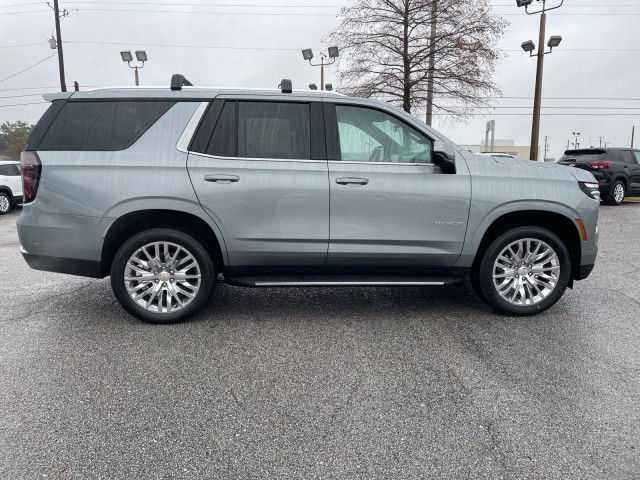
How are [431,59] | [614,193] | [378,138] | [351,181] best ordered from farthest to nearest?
[431,59] < [614,193] < [378,138] < [351,181]

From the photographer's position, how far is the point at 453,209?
4.36 m

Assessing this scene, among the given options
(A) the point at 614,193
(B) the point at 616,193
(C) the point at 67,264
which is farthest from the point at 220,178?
(B) the point at 616,193

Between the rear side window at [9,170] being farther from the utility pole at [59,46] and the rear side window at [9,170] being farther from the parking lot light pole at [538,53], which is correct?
the parking lot light pole at [538,53]

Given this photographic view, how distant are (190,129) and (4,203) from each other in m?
13.6

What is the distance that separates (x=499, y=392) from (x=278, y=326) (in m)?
1.94

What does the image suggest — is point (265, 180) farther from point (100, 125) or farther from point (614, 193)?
point (614, 193)

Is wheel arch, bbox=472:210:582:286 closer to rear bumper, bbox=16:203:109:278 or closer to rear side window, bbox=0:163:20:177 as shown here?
rear bumper, bbox=16:203:109:278

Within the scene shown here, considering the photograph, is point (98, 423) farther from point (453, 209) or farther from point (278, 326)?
point (453, 209)

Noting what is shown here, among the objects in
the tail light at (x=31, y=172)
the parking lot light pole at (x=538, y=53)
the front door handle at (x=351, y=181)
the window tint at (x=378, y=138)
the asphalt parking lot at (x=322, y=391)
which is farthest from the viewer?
A: the parking lot light pole at (x=538, y=53)

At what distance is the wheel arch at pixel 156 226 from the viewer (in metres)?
4.27

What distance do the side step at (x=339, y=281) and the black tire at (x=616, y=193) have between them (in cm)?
1273

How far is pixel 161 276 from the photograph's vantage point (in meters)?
4.31

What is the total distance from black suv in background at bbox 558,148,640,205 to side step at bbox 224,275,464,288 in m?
12.1

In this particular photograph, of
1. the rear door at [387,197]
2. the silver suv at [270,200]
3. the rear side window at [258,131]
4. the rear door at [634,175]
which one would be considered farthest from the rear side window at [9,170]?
the rear door at [634,175]
